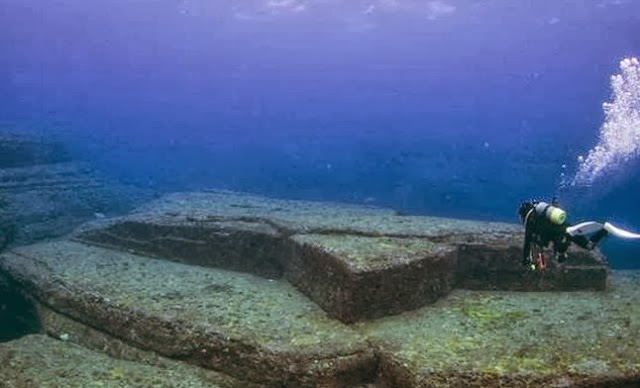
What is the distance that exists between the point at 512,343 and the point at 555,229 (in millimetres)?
1131

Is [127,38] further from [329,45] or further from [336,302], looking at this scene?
[336,302]

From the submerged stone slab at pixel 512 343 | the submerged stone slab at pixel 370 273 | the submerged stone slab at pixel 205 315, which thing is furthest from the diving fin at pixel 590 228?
the submerged stone slab at pixel 205 315

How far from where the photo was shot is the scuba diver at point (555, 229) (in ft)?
14.9

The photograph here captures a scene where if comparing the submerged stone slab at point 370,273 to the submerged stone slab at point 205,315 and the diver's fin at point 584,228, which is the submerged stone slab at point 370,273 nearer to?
the submerged stone slab at point 205,315

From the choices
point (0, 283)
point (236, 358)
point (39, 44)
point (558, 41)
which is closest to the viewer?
point (236, 358)

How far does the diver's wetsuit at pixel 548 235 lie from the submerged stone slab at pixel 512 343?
698 mm

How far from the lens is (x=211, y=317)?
4824 millimetres

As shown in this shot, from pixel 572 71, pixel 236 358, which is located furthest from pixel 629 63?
pixel 236 358

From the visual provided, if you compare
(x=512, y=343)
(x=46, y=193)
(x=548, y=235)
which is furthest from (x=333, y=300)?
(x=46, y=193)

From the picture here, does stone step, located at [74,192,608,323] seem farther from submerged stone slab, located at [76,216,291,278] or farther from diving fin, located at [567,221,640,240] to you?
diving fin, located at [567,221,640,240]

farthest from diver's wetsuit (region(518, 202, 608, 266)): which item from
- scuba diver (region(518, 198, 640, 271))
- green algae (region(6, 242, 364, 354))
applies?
green algae (region(6, 242, 364, 354))

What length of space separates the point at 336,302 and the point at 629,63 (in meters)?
56.9

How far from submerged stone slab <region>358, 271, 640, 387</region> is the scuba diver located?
2.28ft

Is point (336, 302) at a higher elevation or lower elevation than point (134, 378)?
higher
